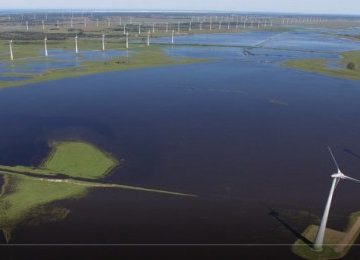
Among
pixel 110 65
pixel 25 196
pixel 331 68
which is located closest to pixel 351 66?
pixel 331 68

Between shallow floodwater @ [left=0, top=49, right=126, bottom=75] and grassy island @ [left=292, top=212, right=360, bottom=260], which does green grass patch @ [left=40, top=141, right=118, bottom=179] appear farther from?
shallow floodwater @ [left=0, top=49, right=126, bottom=75]

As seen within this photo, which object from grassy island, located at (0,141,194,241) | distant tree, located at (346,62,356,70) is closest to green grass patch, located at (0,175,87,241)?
grassy island, located at (0,141,194,241)

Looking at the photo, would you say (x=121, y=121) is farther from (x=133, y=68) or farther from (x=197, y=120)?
(x=133, y=68)

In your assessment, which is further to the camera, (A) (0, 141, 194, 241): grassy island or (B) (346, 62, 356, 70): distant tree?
(B) (346, 62, 356, 70): distant tree

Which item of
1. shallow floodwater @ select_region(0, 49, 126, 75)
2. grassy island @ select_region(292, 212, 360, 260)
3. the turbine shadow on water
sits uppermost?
grassy island @ select_region(292, 212, 360, 260)

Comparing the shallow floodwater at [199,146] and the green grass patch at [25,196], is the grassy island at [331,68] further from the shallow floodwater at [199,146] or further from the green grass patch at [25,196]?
the green grass patch at [25,196]

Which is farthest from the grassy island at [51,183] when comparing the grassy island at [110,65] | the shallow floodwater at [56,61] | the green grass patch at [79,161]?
the shallow floodwater at [56,61]
